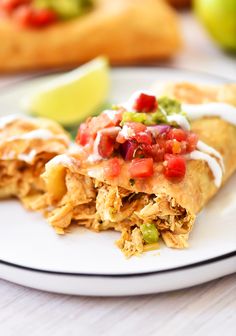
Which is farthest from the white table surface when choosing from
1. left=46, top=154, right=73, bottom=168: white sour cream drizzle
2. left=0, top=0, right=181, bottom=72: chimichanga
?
left=0, top=0, right=181, bottom=72: chimichanga

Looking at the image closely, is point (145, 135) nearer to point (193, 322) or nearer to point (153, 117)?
point (153, 117)

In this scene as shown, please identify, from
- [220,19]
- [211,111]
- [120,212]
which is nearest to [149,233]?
[120,212]

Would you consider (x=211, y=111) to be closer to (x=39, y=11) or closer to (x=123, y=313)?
(x=123, y=313)


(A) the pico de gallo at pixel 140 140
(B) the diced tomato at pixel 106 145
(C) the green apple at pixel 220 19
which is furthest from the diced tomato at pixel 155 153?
(C) the green apple at pixel 220 19

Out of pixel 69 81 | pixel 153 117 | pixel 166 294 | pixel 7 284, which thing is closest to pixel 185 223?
pixel 166 294

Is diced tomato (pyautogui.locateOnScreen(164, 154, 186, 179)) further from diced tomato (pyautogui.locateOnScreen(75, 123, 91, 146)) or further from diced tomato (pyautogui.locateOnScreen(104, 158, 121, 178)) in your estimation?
diced tomato (pyautogui.locateOnScreen(75, 123, 91, 146))

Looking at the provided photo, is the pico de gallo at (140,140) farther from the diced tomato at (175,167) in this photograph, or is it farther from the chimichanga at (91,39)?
the chimichanga at (91,39)
